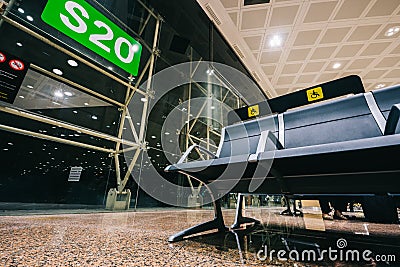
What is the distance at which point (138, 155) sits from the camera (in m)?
2.57

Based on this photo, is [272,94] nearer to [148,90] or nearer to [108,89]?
[148,90]

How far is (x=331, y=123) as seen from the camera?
98cm

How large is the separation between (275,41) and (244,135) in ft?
12.7

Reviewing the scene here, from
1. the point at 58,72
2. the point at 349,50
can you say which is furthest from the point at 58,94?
the point at 349,50

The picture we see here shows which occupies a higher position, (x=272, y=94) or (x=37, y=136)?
(x=272, y=94)

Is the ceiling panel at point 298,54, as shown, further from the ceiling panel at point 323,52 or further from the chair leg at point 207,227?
the chair leg at point 207,227

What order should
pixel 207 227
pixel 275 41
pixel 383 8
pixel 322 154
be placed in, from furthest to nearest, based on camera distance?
pixel 275 41 < pixel 383 8 < pixel 207 227 < pixel 322 154

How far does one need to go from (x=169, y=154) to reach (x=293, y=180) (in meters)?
2.92

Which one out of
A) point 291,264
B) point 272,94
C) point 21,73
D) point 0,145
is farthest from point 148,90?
point 272,94

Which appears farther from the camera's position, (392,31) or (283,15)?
(392,31)

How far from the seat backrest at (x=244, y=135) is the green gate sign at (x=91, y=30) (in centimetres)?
168

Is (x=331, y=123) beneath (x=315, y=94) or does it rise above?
beneath

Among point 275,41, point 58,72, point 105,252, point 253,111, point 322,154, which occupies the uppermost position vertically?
point 275,41

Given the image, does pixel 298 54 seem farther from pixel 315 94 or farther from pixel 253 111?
pixel 253 111
